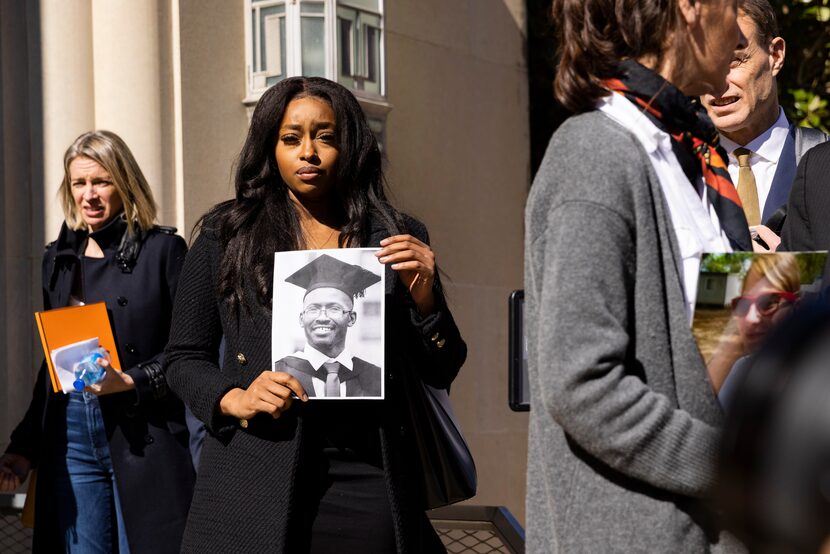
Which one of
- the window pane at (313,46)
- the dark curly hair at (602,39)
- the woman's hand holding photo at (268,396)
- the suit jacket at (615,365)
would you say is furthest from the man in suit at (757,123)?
the window pane at (313,46)

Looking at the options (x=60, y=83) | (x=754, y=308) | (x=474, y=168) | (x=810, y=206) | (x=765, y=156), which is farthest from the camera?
(x=474, y=168)

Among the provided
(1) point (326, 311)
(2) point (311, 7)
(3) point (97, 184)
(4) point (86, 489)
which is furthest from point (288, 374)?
(2) point (311, 7)

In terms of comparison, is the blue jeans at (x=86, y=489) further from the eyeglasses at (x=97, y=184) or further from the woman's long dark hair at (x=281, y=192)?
the woman's long dark hair at (x=281, y=192)

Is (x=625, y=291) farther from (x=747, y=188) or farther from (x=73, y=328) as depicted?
(x=73, y=328)

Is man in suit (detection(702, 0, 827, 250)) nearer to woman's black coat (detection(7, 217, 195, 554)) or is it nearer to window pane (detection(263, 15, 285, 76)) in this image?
woman's black coat (detection(7, 217, 195, 554))

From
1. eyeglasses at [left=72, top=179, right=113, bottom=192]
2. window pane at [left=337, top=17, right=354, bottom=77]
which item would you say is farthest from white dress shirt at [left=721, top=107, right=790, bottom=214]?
window pane at [left=337, top=17, right=354, bottom=77]

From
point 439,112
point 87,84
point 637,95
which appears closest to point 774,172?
point 637,95

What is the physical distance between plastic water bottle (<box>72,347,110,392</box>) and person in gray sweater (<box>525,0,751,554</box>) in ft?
9.92

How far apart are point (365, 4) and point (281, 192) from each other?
183 inches

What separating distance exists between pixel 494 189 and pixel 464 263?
26.4 inches

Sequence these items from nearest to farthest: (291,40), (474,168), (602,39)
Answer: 1. (602,39)
2. (291,40)
3. (474,168)

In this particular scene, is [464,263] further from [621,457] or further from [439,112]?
[621,457]

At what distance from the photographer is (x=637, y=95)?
246 cm

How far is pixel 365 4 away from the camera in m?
8.42
